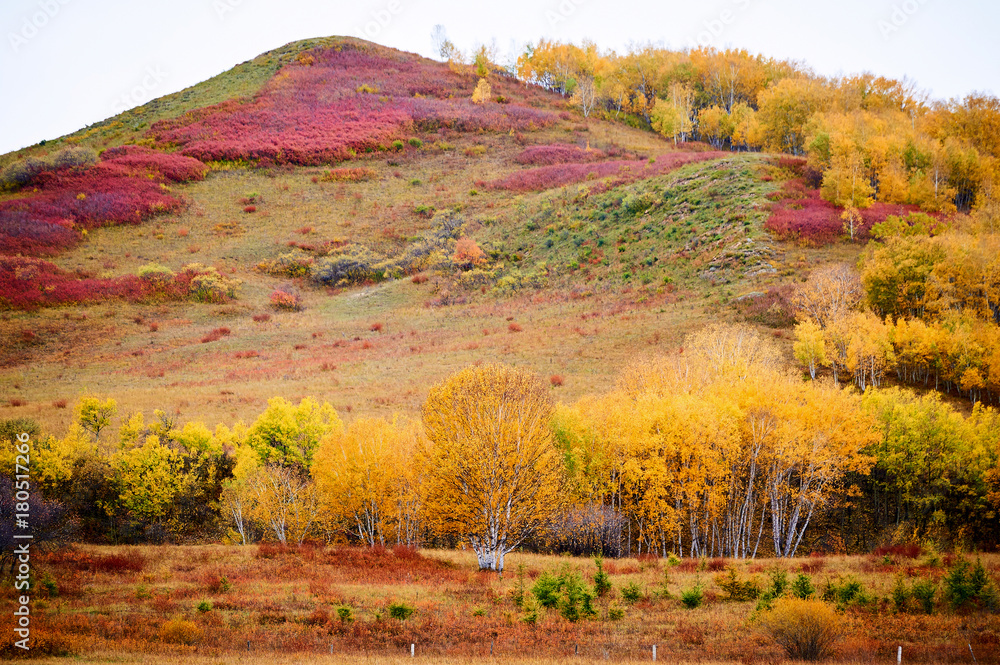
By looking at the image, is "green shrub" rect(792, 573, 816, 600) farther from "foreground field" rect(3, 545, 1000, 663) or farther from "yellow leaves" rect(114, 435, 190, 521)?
"yellow leaves" rect(114, 435, 190, 521)

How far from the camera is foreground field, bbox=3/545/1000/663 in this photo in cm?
1728

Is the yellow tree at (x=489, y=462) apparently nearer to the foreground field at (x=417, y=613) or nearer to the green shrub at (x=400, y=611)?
the foreground field at (x=417, y=613)

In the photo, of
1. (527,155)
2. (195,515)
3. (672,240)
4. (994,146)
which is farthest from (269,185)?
(994,146)

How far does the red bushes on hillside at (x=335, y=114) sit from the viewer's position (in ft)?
326

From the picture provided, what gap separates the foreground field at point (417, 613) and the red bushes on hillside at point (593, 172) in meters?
66.5

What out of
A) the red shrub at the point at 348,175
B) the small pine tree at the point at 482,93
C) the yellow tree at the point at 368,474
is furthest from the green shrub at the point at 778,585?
the small pine tree at the point at 482,93

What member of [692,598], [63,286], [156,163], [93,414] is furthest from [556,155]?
[692,598]

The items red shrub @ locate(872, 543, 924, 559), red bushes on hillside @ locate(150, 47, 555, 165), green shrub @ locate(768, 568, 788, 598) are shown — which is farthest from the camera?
red bushes on hillside @ locate(150, 47, 555, 165)

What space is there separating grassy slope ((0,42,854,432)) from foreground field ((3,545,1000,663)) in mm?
16488

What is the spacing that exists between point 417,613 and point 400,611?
2.54ft

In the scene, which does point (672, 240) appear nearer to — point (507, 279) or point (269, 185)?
point (507, 279)

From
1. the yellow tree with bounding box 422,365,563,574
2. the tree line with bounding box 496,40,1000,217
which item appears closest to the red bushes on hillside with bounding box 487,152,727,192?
the tree line with bounding box 496,40,1000,217

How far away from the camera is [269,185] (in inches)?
3642

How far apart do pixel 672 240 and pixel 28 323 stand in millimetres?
64283
